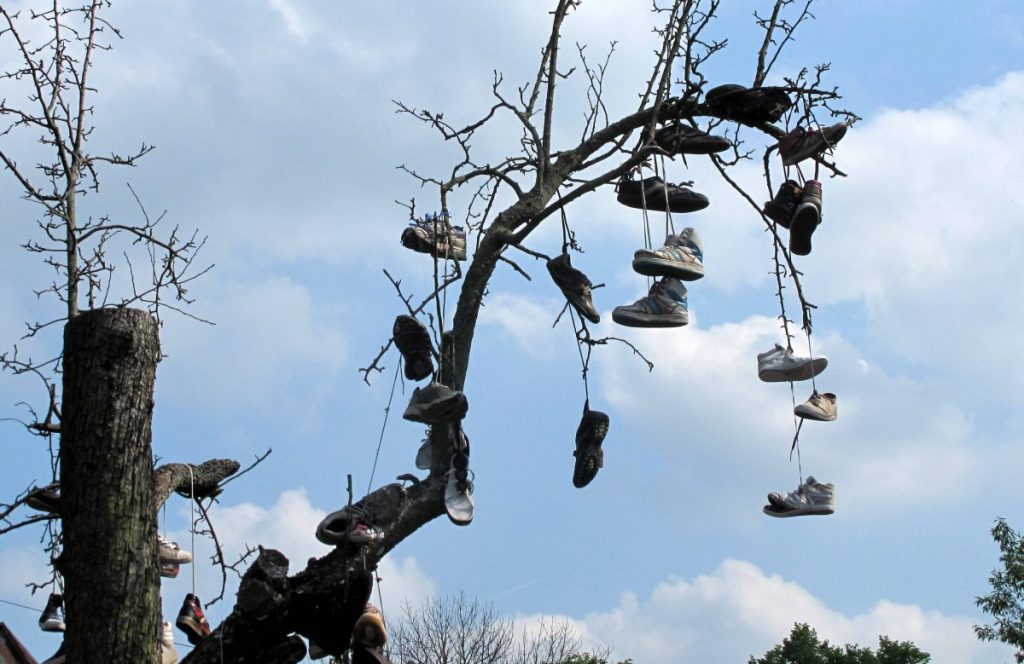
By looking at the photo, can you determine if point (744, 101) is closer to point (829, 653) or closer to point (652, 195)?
point (652, 195)

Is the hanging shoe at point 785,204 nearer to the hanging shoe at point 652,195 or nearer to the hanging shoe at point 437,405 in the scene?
the hanging shoe at point 652,195

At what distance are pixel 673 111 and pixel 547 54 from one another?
0.58 meters

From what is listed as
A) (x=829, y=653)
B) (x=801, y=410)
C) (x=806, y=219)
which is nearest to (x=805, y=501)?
(x=801, y=410)

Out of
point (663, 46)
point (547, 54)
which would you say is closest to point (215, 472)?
point (547, 54)

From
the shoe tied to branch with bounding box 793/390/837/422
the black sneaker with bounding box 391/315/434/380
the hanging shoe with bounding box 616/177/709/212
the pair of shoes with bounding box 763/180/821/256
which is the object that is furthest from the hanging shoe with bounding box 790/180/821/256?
the black sneaker with bounding box 391/315/434/380

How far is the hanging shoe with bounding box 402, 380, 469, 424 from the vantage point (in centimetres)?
467

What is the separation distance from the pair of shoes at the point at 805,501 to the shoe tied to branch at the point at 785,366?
1.63 ft

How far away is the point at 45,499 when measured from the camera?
185 inches

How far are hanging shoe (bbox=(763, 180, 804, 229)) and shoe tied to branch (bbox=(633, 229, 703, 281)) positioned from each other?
1.14 ft

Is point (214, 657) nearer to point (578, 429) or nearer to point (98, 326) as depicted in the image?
point (98, 326)

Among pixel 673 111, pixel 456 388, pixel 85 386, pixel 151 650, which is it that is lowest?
pixel 151 650

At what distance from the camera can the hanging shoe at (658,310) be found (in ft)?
18.0

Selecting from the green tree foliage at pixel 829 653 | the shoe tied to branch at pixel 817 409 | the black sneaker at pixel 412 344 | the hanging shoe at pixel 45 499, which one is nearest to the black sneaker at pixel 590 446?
the black sneaker at pixel 412 344

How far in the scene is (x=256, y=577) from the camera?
3691 millimetres
